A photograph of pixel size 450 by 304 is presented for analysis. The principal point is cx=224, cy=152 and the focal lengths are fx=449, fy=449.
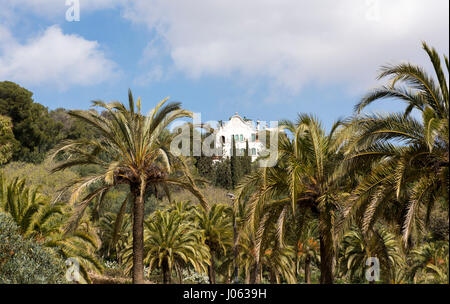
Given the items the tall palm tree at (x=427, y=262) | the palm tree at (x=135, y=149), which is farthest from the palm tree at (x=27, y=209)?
the tall palm tree at (x=427, y=262)

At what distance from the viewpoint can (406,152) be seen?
11.3 meters

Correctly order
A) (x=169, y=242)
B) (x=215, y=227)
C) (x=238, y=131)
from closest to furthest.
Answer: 1. (x=169, y=242)
2. (x=215, y=227)
3. (x=238, y=131)

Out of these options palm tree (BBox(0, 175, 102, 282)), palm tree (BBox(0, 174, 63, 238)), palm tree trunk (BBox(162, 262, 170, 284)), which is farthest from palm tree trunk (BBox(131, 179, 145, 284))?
palm tree trunk (BBox(162, 262, 170, 284))

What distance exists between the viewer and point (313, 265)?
5088 centimetres

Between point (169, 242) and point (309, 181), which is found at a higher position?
point (309, 181)

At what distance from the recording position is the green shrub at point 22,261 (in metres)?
11.8

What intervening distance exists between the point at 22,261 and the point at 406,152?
10464 mm

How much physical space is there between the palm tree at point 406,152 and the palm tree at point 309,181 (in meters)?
1.37

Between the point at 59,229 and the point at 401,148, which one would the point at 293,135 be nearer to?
the point at 401,148

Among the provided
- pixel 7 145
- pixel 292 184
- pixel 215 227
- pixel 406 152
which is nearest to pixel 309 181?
pixel 292 184

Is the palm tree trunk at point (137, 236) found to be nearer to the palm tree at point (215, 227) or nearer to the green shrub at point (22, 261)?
the green shrub at point (22, 261)

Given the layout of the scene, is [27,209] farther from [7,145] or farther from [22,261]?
[7,145]

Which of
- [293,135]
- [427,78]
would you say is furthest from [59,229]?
[427,78]
